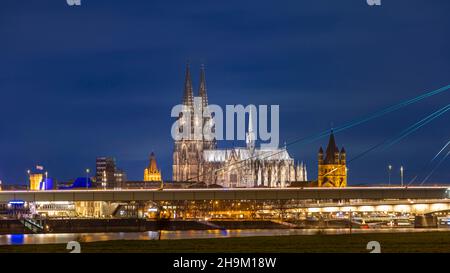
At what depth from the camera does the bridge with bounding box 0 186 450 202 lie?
125250mm

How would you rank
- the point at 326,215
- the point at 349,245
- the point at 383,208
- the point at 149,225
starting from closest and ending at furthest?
the point at 349,245, the point at 149,225, the point at 383,208, the point at 326,215

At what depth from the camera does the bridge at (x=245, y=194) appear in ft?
411

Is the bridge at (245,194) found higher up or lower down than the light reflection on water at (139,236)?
higher up

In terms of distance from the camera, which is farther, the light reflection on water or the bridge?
the bridge

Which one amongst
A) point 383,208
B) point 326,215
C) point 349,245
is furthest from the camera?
point 326,215

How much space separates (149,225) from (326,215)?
208 ft

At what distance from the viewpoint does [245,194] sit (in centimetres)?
12606

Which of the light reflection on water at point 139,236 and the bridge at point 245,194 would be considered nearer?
the light reflection on water at point 139,236

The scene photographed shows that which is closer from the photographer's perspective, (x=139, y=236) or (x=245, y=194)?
(x=139, y=236)

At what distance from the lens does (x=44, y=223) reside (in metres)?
133

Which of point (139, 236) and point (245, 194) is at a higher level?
point (245, 194)

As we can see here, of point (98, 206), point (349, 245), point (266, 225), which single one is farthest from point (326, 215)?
point (349, 245)

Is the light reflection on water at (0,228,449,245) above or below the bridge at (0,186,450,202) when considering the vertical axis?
below
